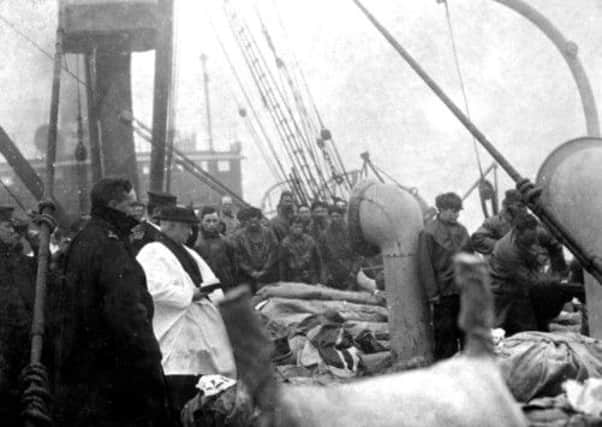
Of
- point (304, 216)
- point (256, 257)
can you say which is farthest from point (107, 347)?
point (304, 216)

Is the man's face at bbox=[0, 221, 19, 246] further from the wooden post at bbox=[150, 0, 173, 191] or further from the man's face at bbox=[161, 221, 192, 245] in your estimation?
the wooden post at bbox=[150, 0, 173, 191]

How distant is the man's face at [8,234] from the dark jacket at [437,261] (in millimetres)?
3515

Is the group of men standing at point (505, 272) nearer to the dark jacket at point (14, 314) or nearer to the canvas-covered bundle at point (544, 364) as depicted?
the canvas-covered bundle at point (544, 364)

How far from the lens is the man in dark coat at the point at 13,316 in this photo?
5516mm

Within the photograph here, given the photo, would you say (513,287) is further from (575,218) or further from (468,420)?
(468,420)

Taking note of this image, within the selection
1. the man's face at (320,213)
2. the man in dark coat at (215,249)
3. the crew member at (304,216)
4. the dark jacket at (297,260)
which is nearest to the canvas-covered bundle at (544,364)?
the man in dark coat at (215,249)

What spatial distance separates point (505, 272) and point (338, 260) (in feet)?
13.6

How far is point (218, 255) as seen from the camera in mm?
10727

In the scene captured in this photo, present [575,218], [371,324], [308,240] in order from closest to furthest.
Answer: [575,218] → [371,324] → [308,240]

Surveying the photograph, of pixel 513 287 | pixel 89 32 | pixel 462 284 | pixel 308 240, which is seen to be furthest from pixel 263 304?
pixel 462 284

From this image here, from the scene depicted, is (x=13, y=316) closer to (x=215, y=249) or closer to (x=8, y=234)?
(x=8, y=234)

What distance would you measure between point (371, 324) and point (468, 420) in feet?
25.9

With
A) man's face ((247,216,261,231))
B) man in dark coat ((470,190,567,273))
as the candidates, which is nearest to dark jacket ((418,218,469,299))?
man in dark coat ((470,190,567,273))

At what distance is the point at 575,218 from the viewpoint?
7012 mm
